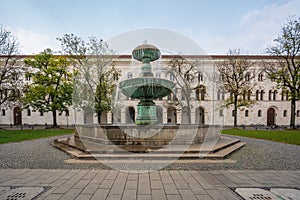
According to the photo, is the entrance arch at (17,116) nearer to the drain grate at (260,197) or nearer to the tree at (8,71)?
the tree at (8,71)

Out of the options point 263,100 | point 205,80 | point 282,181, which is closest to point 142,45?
point 282,181

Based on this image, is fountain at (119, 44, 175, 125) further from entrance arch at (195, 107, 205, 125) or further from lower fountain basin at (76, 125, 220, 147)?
entrance arch at (195, 107, 205, 125)

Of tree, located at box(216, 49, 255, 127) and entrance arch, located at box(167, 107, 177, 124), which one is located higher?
tree, located at box(216, 49, 255, 127)

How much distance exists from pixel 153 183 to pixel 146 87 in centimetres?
542

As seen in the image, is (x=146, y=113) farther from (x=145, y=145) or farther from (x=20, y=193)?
(x=20, y=193)

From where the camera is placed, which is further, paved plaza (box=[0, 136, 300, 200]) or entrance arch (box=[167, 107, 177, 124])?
entrance arch (box=[167, 107, 177, 124])

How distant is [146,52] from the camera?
10086 millimetres

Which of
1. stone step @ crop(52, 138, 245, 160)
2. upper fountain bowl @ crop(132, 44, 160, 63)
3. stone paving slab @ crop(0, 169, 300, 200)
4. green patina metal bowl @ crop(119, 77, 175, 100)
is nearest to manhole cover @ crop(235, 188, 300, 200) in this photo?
stone paving slab @ crop(0, 169, 300, 200)

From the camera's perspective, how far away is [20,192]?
3883 mm

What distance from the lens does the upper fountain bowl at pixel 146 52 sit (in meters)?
9.99

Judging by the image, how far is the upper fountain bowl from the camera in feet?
32.8

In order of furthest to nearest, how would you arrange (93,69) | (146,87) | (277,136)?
(93,69), (277,136), (146,87)

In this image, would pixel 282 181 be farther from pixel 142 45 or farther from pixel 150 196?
pixel 142 45

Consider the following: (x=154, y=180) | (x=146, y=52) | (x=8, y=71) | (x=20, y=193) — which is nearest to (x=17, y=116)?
(x=8, y=71)
